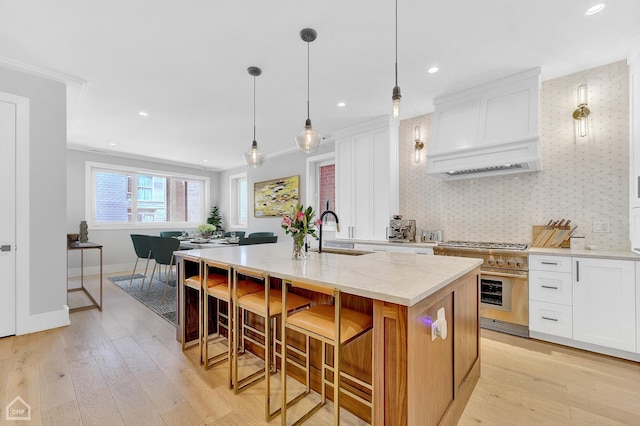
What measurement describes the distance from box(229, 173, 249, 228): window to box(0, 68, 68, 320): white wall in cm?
435

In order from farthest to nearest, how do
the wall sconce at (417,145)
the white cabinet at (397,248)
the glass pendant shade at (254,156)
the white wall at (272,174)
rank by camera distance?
the white wall at (272,174), the wall sconce at (417,145), the white cabinet at (397,248), the glass pendant shade at (254,156)

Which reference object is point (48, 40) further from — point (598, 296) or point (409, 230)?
point (598, 296)

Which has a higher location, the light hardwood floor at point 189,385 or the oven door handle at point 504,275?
the oven door handle at point 504,275

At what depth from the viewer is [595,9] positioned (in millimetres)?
1953

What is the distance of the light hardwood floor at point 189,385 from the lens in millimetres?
1650

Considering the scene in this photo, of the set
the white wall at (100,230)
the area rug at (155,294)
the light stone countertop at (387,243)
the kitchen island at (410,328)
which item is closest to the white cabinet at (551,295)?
the light stone countertop at (387,243)

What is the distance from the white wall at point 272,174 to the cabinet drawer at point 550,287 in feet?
11.7

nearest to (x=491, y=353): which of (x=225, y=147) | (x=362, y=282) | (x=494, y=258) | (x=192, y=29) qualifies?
(x=494, y=258)

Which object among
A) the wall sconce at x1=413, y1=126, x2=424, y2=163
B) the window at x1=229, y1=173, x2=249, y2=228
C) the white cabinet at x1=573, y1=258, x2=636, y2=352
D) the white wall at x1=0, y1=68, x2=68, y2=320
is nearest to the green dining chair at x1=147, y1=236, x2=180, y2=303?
the white wall at x1=0, y1=68, x2=68, y2=320

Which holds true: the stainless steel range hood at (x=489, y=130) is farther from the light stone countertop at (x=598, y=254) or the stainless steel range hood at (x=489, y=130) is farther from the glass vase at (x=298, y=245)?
the glass vase at (x=298, y=245)

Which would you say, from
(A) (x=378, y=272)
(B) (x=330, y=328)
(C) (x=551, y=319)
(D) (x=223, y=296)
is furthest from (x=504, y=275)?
(D) (x=223, y=296)

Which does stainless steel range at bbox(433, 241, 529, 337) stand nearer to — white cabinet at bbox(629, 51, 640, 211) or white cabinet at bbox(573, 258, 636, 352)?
white cabinet at bbox(573, 258, 636, 352)

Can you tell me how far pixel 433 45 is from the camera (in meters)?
2.37

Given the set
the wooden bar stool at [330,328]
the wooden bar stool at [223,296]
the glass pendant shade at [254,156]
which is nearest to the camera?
the wooden bar stool at [330,328]
